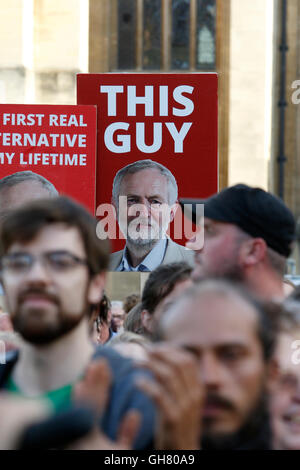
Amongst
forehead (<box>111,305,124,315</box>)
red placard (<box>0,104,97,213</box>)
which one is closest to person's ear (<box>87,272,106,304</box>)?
red placard (<box>0,104,97,213</box>)

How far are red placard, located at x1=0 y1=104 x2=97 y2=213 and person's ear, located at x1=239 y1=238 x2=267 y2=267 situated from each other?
9.65 feet

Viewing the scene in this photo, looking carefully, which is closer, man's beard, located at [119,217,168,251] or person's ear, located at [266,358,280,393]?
person's ear, located at [266,358,280,393]

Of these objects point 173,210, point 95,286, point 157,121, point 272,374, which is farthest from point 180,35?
point 272,374

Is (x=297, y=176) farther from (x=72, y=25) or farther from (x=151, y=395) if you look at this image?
(x=151, y=395)

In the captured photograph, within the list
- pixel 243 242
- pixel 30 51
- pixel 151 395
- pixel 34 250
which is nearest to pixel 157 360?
pixel 151 395

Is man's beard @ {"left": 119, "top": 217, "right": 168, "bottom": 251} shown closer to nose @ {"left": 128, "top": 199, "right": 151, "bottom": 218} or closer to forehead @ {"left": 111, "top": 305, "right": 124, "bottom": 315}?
nose @ {"left": 128, "top": 199, "right": 151, "bottom": 218}

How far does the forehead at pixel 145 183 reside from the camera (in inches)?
223

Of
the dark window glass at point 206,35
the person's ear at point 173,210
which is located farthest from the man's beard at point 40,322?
the dark window glass at point 206,35

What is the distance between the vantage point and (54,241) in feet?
7.51

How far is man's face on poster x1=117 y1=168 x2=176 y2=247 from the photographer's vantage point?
560 centimetres

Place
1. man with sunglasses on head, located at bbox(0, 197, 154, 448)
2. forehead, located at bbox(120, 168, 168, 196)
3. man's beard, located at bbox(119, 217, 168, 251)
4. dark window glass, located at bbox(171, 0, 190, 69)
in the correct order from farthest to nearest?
dark window glass, located at bbox(171, 0, 190, 69) < forehead, located at bbox(120, 168, 168, 196) < man's beard, located at bbox(119, 217, 168, 251) < man with sunglasses on head, located at bbox(0, 197, 154, 448)

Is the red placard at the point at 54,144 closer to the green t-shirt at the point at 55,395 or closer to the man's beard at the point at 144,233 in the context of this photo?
the man's beard at the point at 144,233

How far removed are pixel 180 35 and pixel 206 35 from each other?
21.7 inches
